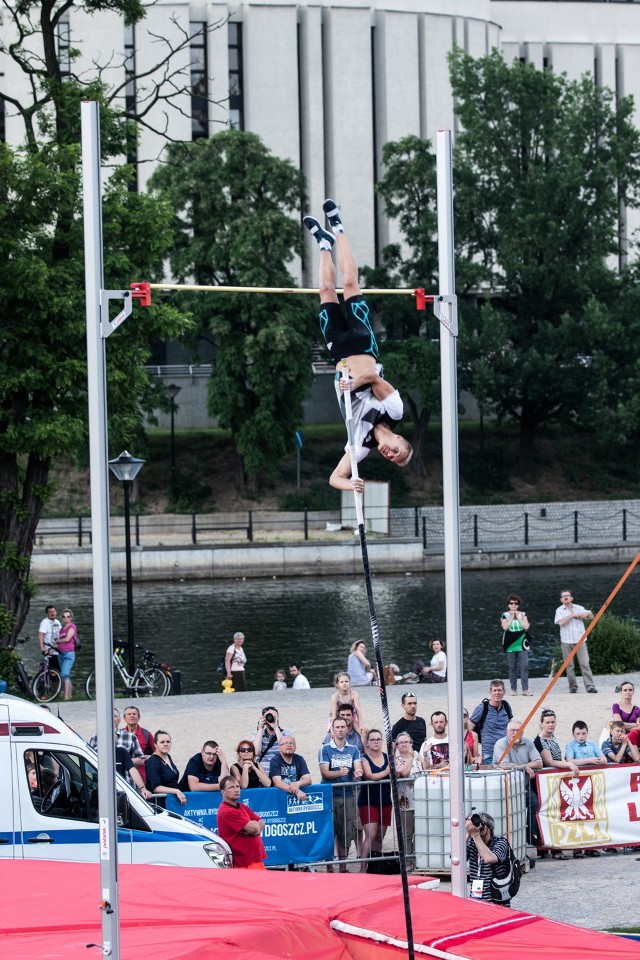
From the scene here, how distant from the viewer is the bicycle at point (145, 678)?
2589 centimetres

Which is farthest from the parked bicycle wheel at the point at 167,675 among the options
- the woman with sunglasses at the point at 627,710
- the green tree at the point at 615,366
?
the green tree at the point at 615,366

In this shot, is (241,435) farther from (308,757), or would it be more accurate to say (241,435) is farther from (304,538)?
(308,757)

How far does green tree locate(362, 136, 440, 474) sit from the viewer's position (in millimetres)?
58125

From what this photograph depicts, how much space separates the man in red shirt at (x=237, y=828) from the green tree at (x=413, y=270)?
44.1m

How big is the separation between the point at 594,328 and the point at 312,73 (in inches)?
717

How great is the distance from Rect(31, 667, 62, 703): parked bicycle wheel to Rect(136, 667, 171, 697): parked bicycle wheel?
1.53 m

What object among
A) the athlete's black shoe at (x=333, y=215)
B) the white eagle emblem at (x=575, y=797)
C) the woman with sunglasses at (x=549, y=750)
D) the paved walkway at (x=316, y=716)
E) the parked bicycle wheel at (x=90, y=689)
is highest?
the athlete's black shoe at (x=333, y=215)

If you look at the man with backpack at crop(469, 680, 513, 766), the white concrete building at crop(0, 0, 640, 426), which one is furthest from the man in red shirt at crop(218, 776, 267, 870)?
the white concrete building at crop(0, 0, 640, 426)

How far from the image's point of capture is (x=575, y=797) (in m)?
16.1

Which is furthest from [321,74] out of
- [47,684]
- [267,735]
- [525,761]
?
[525,761]

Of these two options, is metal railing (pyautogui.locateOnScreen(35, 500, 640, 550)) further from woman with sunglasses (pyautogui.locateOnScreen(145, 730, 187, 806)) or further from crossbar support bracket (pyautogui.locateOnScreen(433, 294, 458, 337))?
crossbar support bracket (pyautogui.locateOnScreen(433, 294, 458, 337))

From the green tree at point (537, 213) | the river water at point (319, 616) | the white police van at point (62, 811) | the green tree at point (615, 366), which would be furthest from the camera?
the green tree at point (537, 213)

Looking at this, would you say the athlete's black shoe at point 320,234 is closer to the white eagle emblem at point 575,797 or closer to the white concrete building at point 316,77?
the white eagle emblem at point 575,797

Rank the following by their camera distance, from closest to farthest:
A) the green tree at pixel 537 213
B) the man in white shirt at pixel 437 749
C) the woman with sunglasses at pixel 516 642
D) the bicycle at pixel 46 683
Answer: the man in white shirt at pixel 437 749 → the woman with sunglasses at pixel 516 642 → the bicycle at pixel 46 683 → the green tree at pixel 537 213
